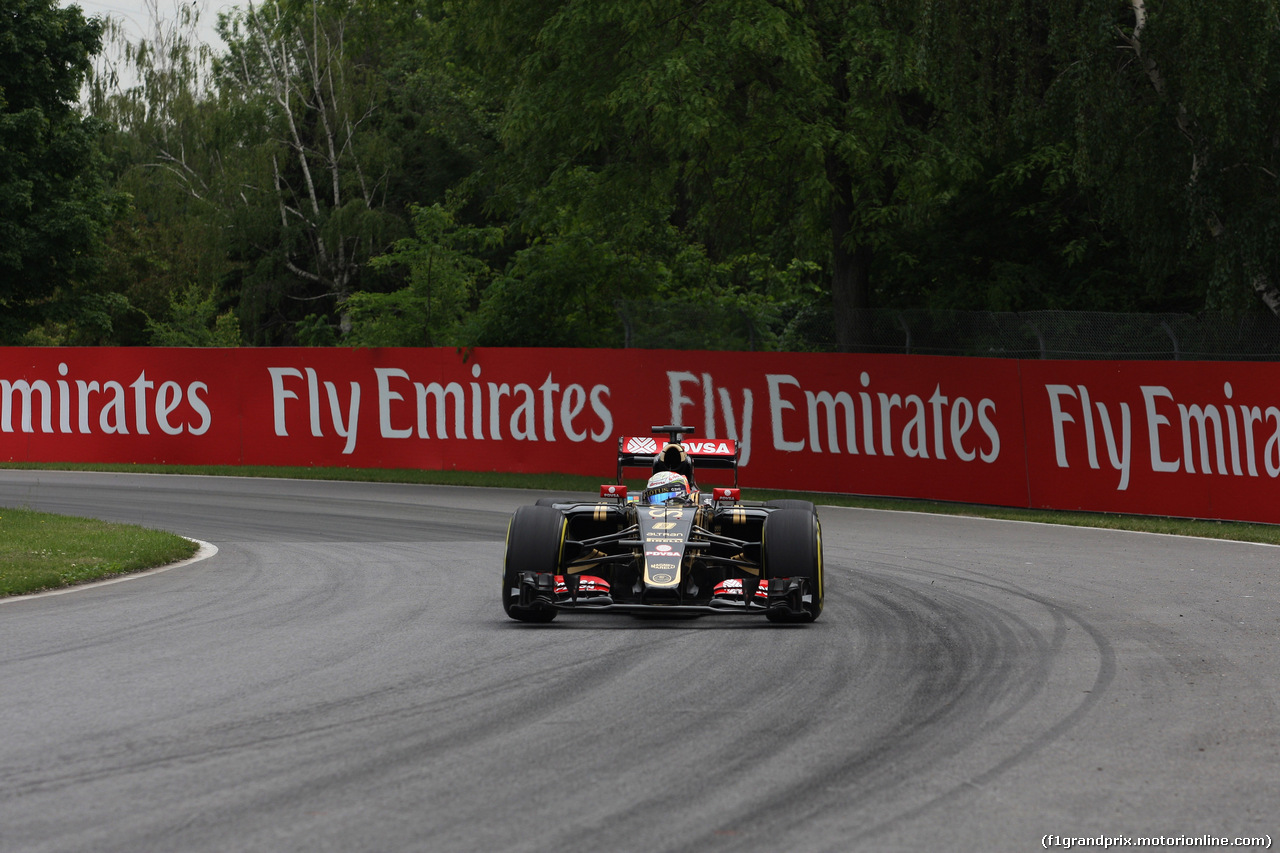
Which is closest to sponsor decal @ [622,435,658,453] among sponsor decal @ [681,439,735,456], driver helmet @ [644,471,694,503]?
sponsor decal @ [681,439,735,456]

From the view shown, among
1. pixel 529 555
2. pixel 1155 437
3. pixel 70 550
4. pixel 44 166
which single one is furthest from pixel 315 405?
pixel 44 166

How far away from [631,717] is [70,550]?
8438mm

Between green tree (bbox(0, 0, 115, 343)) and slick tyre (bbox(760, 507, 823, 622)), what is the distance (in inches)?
1240

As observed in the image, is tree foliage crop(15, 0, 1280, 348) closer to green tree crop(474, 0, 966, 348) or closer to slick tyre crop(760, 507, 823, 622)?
green tree crop(474, 0, 966, 348)

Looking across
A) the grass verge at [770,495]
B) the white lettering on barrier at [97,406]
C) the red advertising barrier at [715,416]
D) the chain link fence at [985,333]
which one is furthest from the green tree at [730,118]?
the white lettering on barrier at [97,406]

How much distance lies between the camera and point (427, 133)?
178 feet

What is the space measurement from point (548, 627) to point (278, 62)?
5135 cm

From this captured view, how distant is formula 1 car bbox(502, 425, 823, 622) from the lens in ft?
31.6

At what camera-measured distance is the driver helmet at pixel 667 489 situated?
34.3 ft

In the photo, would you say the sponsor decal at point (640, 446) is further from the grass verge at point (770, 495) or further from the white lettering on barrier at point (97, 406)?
the white lettering on barrier at point (97, 406)

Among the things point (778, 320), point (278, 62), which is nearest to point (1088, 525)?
point (778, 320)

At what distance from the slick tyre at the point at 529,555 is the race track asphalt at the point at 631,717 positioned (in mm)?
199

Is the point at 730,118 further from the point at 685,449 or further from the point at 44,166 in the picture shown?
the point at 44,166

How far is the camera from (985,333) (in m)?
21.0
